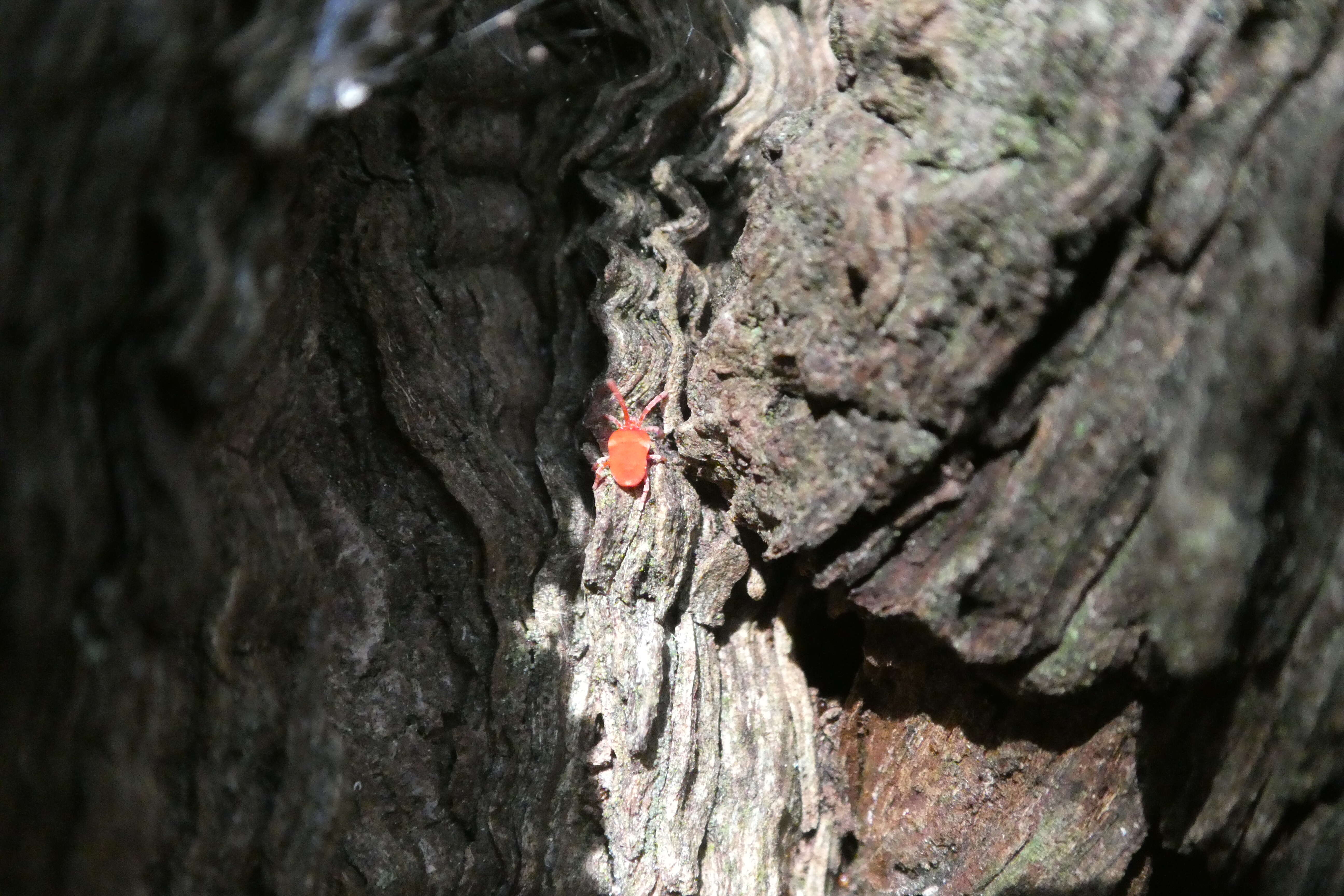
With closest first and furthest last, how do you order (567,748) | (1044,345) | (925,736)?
(1044,345) < (567,748) < (925,736)

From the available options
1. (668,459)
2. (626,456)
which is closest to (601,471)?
(626,456)

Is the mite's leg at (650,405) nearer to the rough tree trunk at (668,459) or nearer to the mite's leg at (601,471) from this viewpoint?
the rough tree trunk at (668,459)

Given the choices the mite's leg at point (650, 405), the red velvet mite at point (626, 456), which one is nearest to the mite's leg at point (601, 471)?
the red velvet mite at point (626, 456)

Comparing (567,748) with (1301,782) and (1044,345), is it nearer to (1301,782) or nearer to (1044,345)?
(1044,345)

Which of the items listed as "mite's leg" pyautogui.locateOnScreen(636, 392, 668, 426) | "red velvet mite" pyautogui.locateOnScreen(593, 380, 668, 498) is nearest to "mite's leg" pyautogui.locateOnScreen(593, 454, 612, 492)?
"red velvet mite" pyautogui.locateOnScreen(593, 380, 668, 498)

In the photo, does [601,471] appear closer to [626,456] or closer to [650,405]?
[626,456]

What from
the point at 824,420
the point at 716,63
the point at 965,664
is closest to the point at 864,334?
the point at 824,420

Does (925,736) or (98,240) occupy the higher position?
(98,240)
